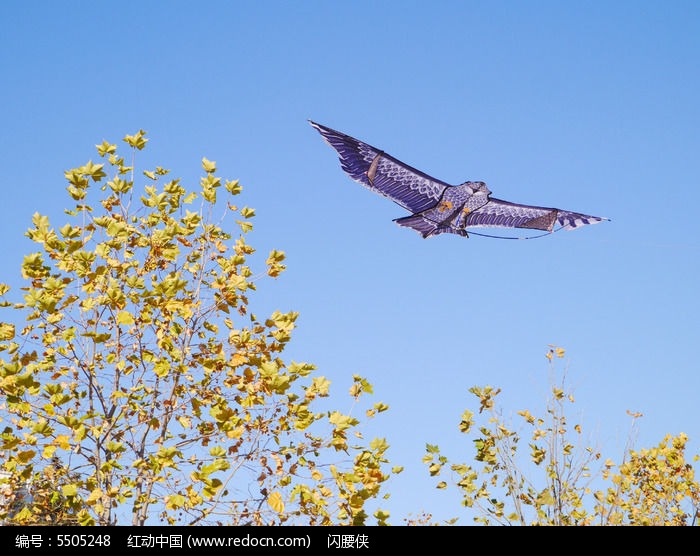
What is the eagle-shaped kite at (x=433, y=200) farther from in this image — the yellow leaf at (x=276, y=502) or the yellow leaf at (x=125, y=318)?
the yellow leaf at (x=276, y=502)

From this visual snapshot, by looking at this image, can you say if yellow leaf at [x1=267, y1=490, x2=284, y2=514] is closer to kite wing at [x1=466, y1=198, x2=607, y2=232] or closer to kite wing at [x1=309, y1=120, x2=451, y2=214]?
kite wing at [x1=309, y1=120, x2=451, y2=214]

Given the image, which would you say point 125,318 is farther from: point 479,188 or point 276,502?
point 479,188

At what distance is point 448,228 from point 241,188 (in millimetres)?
4241

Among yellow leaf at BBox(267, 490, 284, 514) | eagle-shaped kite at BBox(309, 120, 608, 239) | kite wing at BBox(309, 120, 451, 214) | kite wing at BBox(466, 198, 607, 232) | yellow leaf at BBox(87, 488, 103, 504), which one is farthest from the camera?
kite wing at BBox(466, 198, 607, 232)

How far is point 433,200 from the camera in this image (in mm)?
11125

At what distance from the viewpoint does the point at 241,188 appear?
26.8 ft

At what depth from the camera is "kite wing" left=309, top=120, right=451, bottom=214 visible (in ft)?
35.1

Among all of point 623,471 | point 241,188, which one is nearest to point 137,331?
point 241,188

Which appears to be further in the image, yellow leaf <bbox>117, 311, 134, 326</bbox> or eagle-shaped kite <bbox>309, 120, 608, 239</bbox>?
eagle-shaped kite <bbox>309, 120, 608, 239</bbox>

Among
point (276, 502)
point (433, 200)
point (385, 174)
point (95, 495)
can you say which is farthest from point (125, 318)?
point (433, 200)

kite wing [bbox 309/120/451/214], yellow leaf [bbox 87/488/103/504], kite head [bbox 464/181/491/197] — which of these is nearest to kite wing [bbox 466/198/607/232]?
kite head [bbox 464/181/491/197]
